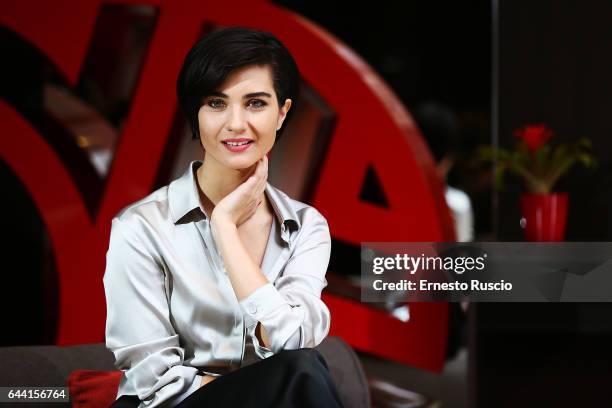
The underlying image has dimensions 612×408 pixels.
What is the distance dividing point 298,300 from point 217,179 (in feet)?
1.13

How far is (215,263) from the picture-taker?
6.46 feet

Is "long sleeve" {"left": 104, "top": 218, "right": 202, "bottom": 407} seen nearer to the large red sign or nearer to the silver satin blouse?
the silver satin blouse

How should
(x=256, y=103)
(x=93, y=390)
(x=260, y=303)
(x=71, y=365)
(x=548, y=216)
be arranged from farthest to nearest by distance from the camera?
1. (x=548, y=216)
2. (x=71, y=365)
3. (x=93, y=390)
4. (x=256, y=103)
5. (x=260, y=303)

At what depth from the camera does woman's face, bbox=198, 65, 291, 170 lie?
191cm

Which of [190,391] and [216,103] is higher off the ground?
[216,103]

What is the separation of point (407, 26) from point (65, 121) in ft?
9.82

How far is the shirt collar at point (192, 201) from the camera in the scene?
6.50 ft

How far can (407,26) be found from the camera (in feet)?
20.0

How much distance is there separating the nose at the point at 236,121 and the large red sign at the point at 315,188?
156 cm

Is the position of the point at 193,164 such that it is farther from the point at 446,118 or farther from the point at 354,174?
the point at 446,118

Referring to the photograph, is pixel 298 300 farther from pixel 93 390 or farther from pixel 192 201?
pixel 93 390

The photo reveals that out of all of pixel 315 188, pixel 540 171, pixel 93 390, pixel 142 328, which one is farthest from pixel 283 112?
pixel 540 171

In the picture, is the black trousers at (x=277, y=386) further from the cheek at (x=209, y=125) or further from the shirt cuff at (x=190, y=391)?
the cheek at (x=209, y=125)

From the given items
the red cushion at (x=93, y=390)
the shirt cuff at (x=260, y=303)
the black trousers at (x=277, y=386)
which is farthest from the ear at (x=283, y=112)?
the red cushion at (x=93, y=390)
